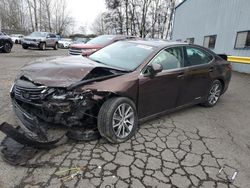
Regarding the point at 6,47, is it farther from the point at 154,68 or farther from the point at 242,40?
the point at 242,40

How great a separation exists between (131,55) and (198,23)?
50.2 ft

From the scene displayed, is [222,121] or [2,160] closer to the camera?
[2,160]

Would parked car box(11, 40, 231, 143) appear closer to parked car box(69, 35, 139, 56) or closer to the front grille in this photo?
the front grille

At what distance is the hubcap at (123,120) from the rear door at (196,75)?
51.2 inches

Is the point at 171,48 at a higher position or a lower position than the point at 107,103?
higher

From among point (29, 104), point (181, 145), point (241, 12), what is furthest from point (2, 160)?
point (241, 12)

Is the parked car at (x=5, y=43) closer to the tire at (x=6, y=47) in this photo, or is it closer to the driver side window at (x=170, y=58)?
the tire at (x=6, y=47)

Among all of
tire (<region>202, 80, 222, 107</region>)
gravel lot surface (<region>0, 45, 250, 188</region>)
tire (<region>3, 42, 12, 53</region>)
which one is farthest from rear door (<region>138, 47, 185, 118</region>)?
tire (<region>3, 42, 12, 53</region>)

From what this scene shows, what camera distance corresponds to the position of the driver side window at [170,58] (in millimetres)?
3797

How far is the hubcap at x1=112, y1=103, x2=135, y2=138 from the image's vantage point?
10.6 feet

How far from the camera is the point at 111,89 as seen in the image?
3.15m

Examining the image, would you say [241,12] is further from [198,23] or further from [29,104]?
[29,104]

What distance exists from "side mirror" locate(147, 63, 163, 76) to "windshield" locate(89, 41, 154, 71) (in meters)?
0.19

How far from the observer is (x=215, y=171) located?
9.26 feet
